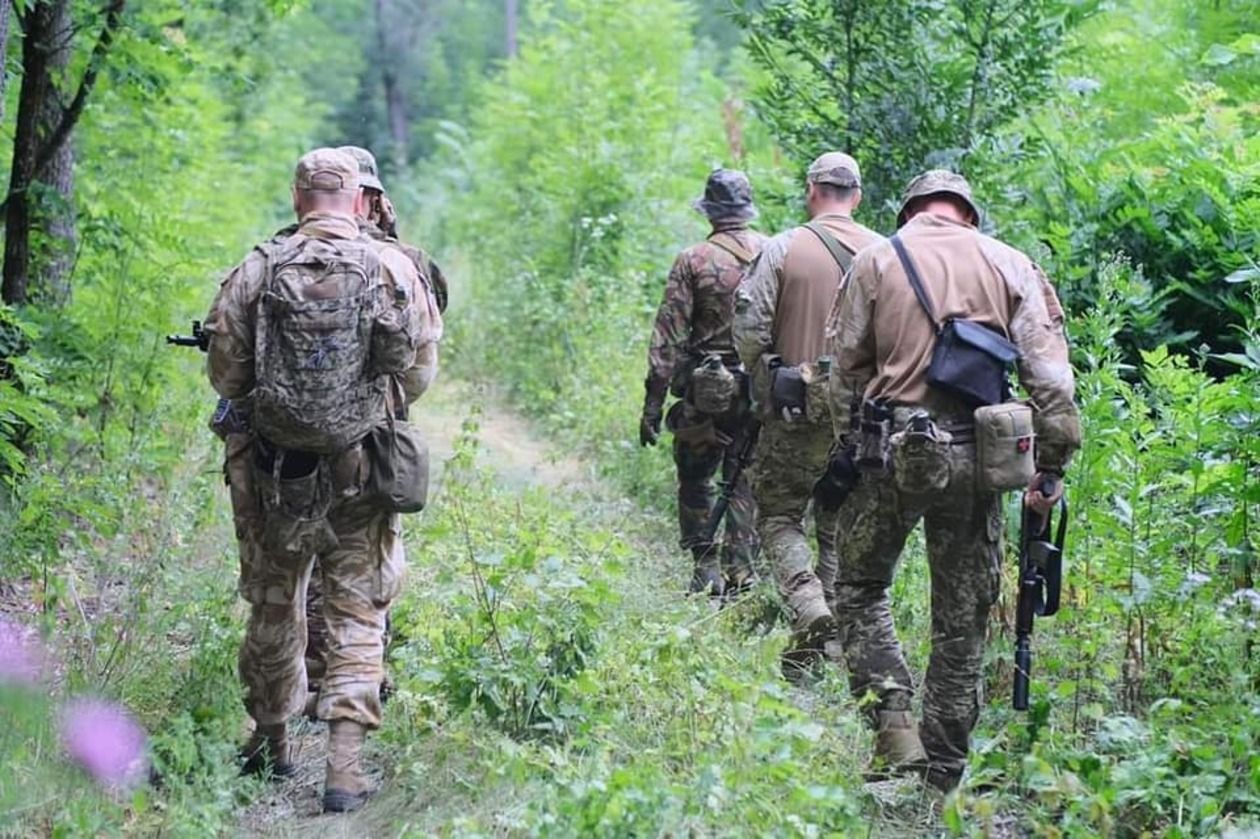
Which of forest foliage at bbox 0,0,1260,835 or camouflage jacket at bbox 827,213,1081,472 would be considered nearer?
forest foliage at bbox 0,0,1260,835

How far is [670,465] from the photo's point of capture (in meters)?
9.93

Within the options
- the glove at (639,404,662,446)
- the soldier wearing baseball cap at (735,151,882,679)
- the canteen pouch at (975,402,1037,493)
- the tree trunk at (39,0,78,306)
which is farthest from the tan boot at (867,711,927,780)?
the tree trunk at (39,0,78,306)

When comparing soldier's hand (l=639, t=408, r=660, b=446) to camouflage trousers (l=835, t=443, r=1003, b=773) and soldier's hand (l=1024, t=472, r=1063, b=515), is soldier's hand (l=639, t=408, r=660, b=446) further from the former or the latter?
soldier's hand (l=1024, t=472, r=1063, b=515)

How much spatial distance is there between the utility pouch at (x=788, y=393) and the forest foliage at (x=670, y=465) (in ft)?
3.24

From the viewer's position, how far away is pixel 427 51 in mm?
44188

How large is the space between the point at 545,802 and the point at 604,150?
494 inches

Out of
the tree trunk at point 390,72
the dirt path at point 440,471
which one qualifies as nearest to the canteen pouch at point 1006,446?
the dirt path at point 440,471

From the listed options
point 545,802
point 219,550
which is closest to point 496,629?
point 545,802

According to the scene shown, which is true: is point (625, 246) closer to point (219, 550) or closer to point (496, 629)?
point (219, 550)

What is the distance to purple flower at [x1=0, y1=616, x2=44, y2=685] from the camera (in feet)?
12.0

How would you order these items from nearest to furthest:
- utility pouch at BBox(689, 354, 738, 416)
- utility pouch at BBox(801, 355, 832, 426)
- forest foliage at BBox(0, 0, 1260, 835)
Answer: forest foliage at BBox(0, 0, 1260, 835), utility pouch at BBox(801, 355, 832, 426), utility pouch at BBox(689, 354, 738, 416)

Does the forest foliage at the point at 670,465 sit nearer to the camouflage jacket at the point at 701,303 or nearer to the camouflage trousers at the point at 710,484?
the camouflage trousers at the point at 710,484

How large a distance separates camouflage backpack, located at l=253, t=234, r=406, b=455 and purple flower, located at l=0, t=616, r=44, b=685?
1.07 m

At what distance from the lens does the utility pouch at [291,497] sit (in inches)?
203
